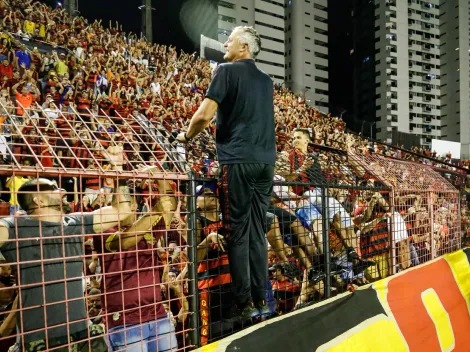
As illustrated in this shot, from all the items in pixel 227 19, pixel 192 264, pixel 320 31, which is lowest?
pixel 192 264

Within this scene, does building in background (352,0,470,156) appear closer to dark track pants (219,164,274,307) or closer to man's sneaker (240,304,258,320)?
dark track pants (219,164,274,307)

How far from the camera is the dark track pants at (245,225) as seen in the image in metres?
2.22

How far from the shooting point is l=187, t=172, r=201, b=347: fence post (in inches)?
81.2

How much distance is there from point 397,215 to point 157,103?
907 centimetres

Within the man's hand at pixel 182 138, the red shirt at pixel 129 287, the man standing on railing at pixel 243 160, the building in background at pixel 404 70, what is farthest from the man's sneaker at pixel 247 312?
the building in background at pixel 404 70

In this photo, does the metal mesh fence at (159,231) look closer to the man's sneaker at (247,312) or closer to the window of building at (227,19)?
the man's sneaker at (247,312)

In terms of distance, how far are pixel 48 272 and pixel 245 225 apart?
3.51 ft

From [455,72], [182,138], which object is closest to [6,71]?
[182,138]

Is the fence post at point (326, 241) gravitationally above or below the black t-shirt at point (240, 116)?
below

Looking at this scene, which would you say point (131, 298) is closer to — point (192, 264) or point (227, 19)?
point (192, 264)

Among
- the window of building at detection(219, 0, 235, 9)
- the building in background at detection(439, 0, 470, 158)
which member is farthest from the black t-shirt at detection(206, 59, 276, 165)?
the building in background at detection(439, 0, 470, 158)

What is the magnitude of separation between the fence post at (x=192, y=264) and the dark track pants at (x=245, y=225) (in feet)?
0.78

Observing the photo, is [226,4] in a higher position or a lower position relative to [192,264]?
higher

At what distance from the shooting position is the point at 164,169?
2057mm
